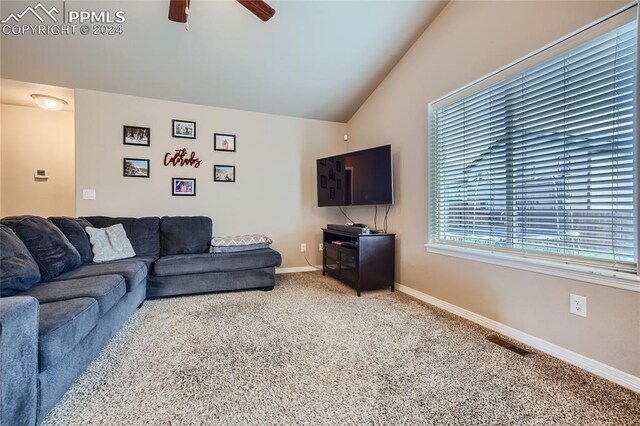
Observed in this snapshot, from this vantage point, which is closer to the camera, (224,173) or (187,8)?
(187,8)

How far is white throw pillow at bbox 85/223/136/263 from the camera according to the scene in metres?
2.68

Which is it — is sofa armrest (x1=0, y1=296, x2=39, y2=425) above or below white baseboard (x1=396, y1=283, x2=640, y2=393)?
above

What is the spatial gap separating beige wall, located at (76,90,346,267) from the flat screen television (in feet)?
1.56

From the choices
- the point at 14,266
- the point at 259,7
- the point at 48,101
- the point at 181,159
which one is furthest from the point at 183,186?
the point at 259,7

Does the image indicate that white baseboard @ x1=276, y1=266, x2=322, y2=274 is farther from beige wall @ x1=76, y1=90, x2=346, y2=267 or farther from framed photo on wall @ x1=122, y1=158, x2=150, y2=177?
Answer: framed photo on wall @ x1=122, y1=158, x2=150, y2=177

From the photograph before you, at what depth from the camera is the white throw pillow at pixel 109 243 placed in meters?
2.68

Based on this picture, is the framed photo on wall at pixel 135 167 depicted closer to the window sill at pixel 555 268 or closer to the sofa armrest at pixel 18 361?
the sofa armrest at pixel 18 361

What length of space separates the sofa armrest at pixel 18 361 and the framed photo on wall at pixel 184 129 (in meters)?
2.93

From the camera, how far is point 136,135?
11.2ft

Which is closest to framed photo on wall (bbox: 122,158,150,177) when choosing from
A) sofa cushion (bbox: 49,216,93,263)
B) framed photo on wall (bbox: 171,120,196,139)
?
framed photo on wall (bbox: 171,120,196,139)

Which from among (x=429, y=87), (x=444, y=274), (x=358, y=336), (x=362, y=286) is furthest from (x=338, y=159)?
(x=358, y=336)

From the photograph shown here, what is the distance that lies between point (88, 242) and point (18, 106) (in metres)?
2.79

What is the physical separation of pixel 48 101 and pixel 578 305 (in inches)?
221

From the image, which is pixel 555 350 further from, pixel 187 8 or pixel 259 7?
pixel 187 8
